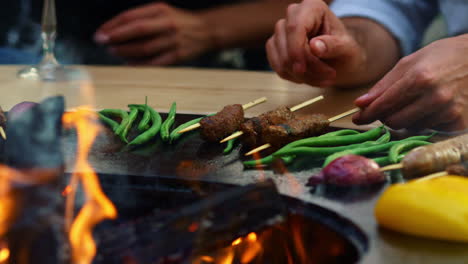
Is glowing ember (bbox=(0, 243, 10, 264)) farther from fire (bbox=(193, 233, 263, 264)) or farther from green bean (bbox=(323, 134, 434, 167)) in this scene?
green bean (bbox=(323, 134, 434, 167))

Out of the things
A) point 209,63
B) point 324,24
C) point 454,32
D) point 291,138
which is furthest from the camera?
point 209,63

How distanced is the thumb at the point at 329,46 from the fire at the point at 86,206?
1.01 metres

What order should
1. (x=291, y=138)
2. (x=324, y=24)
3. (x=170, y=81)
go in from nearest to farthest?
(x=291, y=138) → (x=324, y=24) → (x=170, y=81)

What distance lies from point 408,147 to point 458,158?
0.25 metres

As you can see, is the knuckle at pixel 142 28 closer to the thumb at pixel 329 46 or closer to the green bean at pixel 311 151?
the thumb at pixel 329 46

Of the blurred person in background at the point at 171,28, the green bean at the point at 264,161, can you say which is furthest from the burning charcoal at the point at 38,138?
the blurred person in background at the point at 171,28

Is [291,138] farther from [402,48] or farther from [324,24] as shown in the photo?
[402,48]

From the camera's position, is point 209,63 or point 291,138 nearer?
point 291,138

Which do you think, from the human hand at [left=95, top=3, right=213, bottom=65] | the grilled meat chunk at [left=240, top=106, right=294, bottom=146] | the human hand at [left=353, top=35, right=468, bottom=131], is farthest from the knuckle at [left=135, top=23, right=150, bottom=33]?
the human hand at [left=353, top=35, right=468, bottom=131]

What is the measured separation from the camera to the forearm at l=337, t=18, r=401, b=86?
343cm

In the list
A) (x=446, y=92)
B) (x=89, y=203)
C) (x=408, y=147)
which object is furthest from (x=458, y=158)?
(x=89, y=203)

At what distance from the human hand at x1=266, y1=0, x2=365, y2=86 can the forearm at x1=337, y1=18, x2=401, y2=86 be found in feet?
0.78

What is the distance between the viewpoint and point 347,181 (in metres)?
1.84

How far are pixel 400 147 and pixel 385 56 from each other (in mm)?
1580
